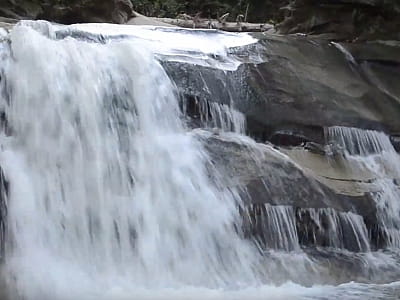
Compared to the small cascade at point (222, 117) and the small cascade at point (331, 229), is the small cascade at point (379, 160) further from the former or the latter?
the small cascade at point (222, 117)

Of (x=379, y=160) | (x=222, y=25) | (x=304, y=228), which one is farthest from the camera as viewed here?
(x=222, y=25)

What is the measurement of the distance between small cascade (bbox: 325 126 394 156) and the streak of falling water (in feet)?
6.20

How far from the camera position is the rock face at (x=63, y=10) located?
11711 mm

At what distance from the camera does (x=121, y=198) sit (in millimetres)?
6238

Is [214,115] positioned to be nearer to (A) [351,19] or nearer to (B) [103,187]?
(B) [103,187]

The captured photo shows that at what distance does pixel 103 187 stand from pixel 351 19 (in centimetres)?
547

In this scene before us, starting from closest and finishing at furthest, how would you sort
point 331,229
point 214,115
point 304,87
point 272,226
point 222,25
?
point 272,226 → point 331,229 → point 214,115 → point 304,87 → point 222,25

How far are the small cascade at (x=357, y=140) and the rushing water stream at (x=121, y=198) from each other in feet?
2.15

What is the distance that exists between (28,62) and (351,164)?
3.81 m

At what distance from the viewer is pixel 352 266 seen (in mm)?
6508

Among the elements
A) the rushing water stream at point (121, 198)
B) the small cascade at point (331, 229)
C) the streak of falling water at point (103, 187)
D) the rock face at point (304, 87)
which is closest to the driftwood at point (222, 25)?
the rock face at point (304, 87)

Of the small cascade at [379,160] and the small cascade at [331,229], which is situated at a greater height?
the small cascade at [379,160]

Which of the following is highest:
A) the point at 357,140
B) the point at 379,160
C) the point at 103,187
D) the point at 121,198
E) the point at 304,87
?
the point at 304,87

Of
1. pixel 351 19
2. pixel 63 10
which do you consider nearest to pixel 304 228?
pixel 351 19
